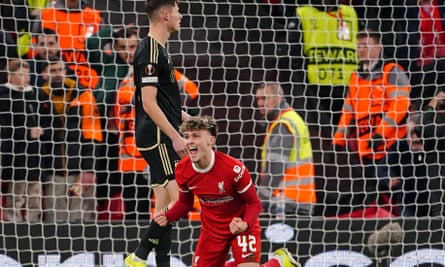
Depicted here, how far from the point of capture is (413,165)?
9547 millimetres

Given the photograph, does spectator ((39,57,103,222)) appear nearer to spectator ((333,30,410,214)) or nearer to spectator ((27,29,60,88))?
spectator ((27,29,60,88))

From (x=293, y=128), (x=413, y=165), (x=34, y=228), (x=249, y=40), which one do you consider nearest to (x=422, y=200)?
(x=413, y=165)

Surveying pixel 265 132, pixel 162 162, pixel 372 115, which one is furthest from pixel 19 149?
pixel 372 115

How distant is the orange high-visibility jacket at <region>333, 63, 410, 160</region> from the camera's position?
380 inches

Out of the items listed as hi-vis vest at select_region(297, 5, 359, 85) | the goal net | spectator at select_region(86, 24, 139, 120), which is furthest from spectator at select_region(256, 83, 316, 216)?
spectator at select_region(86, 24, 139, 120)

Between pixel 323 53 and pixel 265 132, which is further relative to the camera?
pixel 323 53

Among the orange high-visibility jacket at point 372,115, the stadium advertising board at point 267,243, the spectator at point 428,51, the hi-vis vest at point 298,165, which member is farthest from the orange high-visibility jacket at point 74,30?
the spectator at point 428,51

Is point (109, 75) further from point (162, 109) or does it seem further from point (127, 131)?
point (162, 109)

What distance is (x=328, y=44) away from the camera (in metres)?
9.89

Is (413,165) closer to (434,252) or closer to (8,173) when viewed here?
(434,252)

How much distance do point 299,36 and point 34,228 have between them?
2.97m

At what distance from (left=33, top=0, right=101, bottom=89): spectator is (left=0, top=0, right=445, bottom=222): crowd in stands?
0.01 m

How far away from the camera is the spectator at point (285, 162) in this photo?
9.30 meters

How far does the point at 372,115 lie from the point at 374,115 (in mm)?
20
